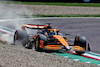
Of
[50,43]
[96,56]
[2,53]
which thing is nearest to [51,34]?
[50,43]

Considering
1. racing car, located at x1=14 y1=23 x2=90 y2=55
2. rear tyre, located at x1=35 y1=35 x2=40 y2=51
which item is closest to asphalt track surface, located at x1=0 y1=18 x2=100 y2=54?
racing car, located at x1=14 y1=23 x2=90 y2=55

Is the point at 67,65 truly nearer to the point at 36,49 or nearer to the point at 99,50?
the point at 36,49

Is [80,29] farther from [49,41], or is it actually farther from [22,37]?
[49,41]

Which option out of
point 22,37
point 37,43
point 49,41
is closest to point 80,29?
point 22,37

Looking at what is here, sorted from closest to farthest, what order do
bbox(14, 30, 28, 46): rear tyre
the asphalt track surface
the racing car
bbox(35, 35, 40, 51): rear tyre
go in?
1. the racing car
2. bbox(35, 35, 40, 51): rear tyre
3. bbox(14, 30, 28, 46): rear tyre
4. the asphalt track surface

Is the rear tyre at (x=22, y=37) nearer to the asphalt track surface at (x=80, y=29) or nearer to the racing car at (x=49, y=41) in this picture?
the racing car at (x=49, y=41)

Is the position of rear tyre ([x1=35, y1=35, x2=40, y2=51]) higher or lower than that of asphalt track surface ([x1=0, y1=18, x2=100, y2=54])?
lower

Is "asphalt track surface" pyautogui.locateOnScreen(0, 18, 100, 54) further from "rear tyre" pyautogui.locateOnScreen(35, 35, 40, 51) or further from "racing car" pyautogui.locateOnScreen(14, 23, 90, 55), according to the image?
"rear tyre" pyautogui.locateOnScreen(35, 35, 40, 51)

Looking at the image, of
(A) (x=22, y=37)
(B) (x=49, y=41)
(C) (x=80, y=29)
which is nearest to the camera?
(B) (x=49, y=41)

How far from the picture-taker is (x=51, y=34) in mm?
11750

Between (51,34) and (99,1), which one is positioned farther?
(99,1)

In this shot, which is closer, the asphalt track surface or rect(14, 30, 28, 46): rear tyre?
rect(14, 30, 28, 46): rear tyre

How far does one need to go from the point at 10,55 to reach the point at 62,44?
2.60 m

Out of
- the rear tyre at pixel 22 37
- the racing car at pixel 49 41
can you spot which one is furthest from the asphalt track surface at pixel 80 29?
the rear tyre at pixel 22 37
